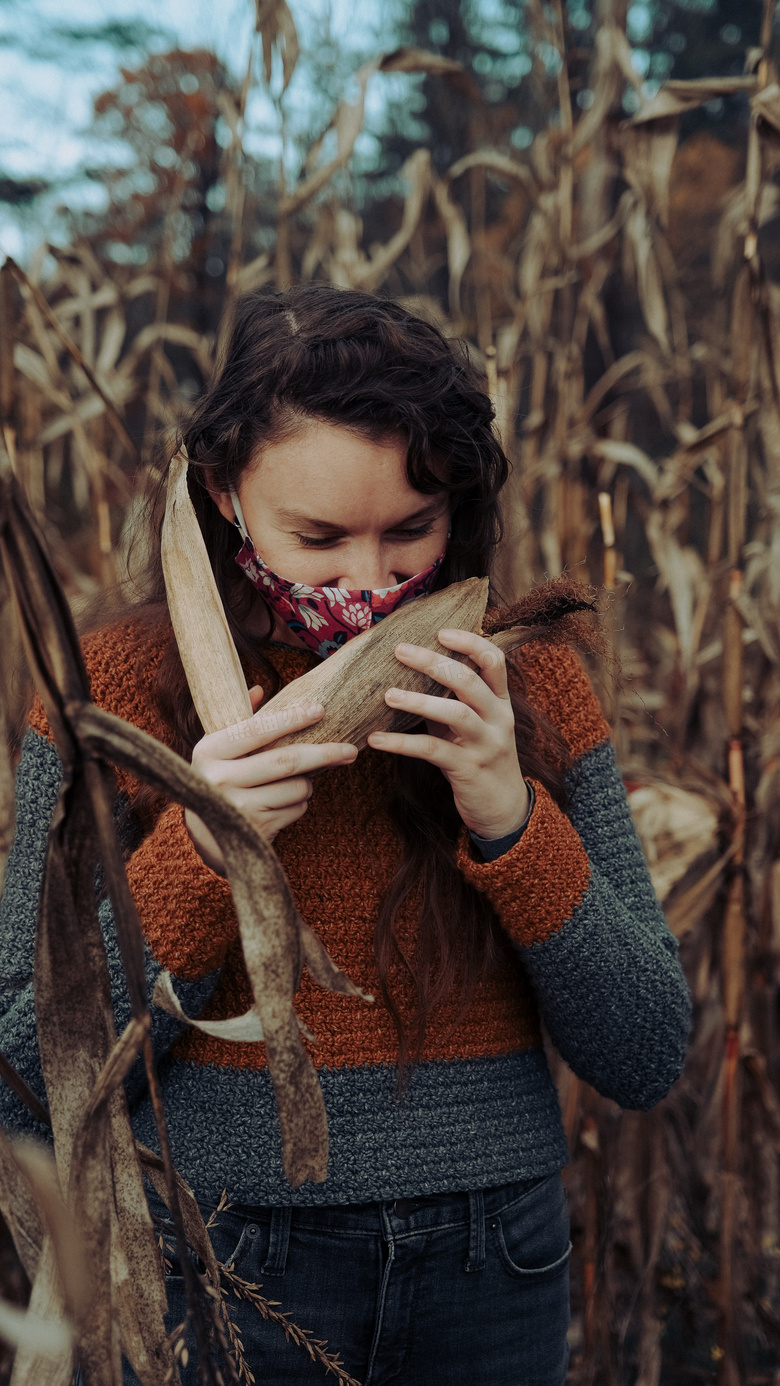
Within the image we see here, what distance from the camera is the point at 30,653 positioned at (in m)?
0.49

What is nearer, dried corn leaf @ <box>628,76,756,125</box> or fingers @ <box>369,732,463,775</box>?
fingers @ <box>369,732,463,775</box>

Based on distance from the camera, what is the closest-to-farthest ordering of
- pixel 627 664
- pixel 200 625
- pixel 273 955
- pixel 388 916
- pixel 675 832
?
1. pixel 273 955
2. pixel 200 625
3. pixel 388 916
4. pixel 675 832
5. pixel 627 664

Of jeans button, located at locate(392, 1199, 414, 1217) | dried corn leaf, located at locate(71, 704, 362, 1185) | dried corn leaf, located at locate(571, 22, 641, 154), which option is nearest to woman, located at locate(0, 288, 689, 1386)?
jeans button, located at locate(392, 1199, 414, 1217)

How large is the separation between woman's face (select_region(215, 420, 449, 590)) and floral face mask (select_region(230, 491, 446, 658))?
12 mm

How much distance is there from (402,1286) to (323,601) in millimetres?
606

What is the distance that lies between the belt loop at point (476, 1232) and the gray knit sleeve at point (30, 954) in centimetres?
31

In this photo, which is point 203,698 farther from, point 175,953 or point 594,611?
point 594,611

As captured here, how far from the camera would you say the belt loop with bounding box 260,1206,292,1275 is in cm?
86

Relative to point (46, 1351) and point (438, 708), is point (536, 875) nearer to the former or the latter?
point (438, 708)

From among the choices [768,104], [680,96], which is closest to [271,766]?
[768,104]

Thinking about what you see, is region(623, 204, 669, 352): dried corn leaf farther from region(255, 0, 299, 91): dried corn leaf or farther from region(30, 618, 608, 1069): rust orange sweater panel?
region(30, 618, 608, 1069): rust orange sweater panel

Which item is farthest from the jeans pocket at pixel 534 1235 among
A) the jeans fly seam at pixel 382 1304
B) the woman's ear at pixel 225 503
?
the woman's ear at pixel 225 503

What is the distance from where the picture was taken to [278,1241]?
86 centimetres

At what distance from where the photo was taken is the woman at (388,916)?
85cm
